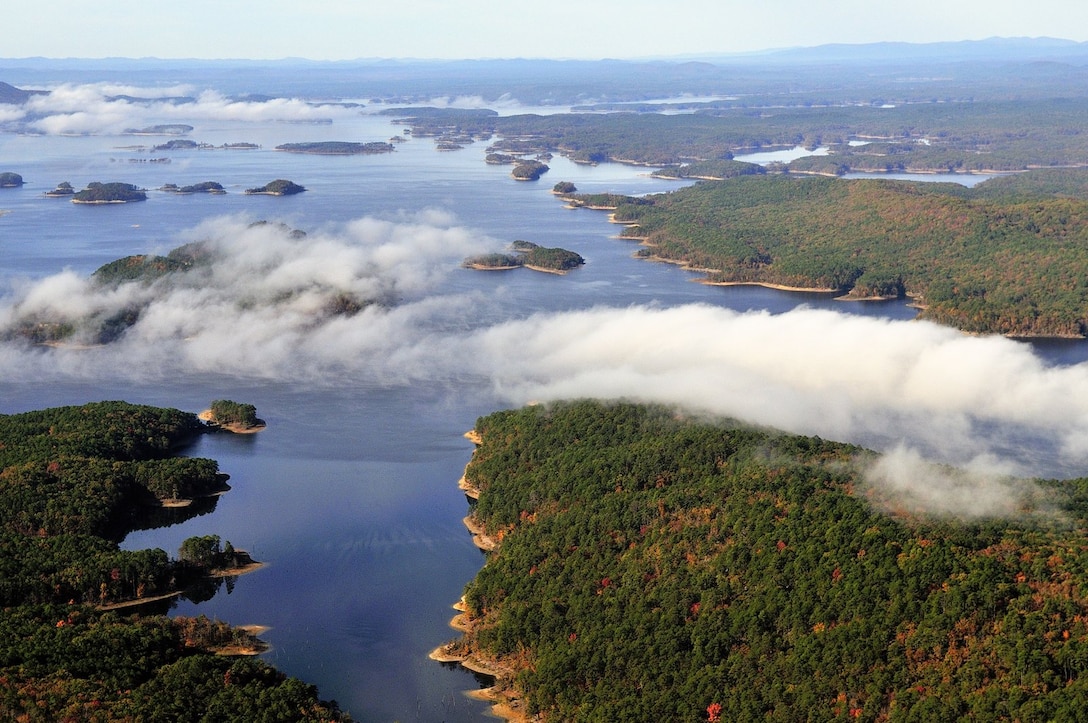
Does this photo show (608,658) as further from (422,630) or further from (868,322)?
(868,322)

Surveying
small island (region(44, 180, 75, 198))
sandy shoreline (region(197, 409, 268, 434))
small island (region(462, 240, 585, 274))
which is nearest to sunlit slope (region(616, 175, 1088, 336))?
small island (region(462, 240, 585, 274))

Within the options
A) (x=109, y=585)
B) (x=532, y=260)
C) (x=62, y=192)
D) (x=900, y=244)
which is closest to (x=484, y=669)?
(x=109, y=585)

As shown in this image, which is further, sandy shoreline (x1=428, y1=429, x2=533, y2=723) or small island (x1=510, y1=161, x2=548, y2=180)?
small island (x1=510, y1=161, x2=548, y2=180)

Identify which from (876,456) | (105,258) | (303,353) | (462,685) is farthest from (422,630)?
(105,258)

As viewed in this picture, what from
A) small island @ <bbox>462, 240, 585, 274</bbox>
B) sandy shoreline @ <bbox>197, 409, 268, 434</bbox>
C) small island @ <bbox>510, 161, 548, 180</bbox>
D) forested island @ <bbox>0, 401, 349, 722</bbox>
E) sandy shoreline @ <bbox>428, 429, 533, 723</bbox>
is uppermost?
small island @ <bbox>510, 161, 548, 180</bbox>

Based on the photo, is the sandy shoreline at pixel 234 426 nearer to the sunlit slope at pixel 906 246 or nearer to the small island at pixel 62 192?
the sunlit slope at pixel 906 246

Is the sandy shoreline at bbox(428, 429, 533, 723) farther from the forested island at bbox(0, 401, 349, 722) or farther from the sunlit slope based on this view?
the sunlit slope
